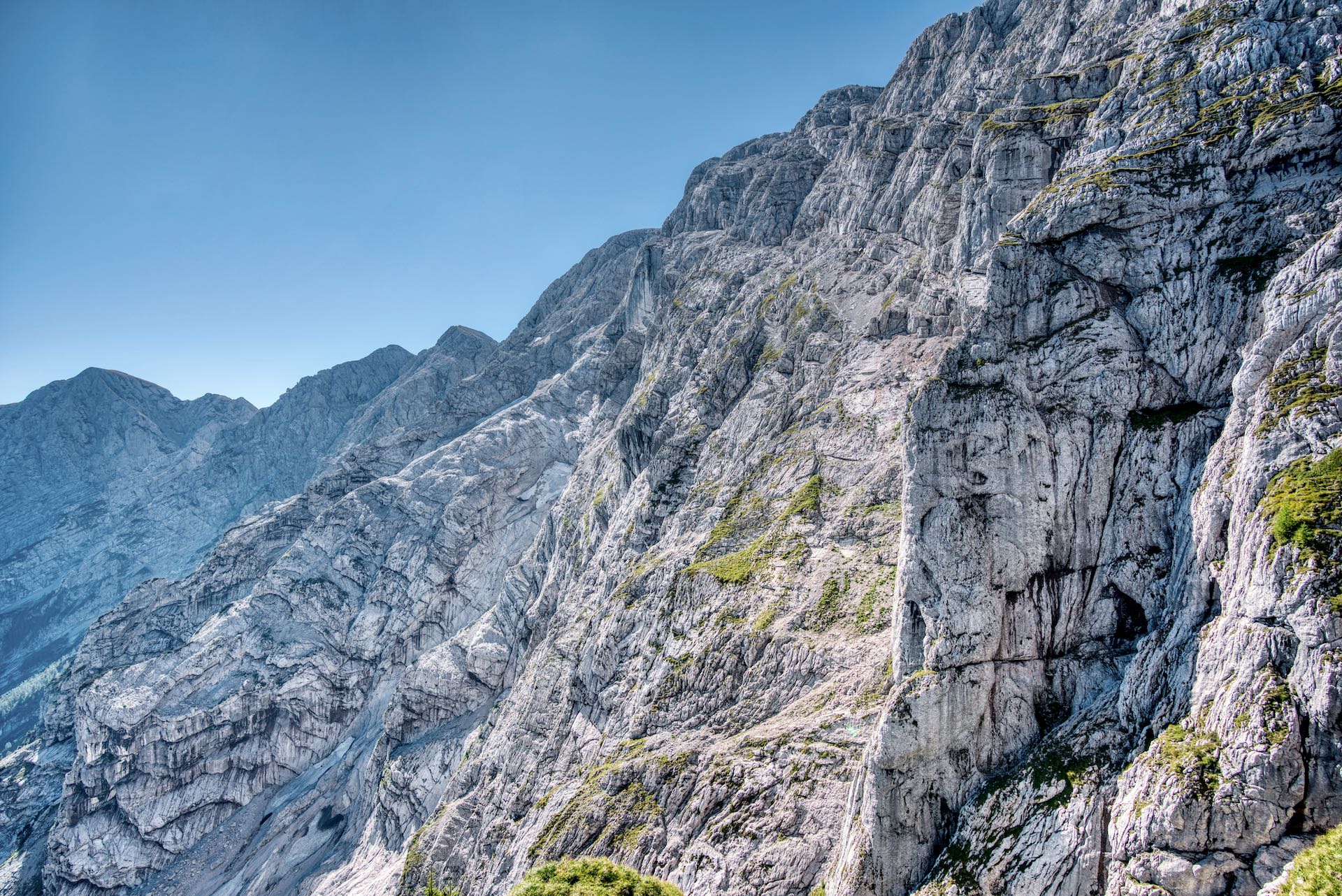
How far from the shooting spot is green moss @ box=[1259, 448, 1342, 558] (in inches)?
745

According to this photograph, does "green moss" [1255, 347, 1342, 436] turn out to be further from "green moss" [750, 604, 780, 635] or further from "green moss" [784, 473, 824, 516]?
"green moss" [784, 473, 824, 516]

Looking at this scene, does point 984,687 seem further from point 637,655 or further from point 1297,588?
point 637,655

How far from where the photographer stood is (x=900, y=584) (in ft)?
105

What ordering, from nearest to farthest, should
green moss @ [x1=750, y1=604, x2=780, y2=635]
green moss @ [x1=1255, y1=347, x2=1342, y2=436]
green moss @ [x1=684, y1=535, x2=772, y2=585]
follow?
1. green moss @ [x1=1255, y1=347, x2=1342, y2=436]
2. green moss @ [x1=750, y1=604, x2=780, y2=635]
3. green moss @ [x1=684, y1=535, x2=772, y2=585]

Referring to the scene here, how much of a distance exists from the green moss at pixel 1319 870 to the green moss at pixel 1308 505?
7526 mm

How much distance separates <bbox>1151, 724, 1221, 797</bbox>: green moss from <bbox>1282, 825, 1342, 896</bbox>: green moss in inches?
87.7

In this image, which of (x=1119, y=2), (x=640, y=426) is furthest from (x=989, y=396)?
(x=1119, y=2)

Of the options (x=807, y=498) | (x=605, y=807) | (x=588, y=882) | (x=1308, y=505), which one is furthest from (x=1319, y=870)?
(x=807, y=498)

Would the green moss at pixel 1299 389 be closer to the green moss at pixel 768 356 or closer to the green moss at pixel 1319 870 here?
the green moss at pixel 1319 870

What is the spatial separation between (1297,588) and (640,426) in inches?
3097

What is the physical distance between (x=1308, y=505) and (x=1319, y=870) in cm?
977

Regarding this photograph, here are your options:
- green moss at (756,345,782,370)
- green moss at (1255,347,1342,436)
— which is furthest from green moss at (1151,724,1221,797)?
green moss at (756,345,782,370)

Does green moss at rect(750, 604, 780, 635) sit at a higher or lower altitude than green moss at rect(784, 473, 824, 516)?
lower

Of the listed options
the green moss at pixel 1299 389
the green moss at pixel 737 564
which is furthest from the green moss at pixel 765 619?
the green moss at pixel 1299 389
